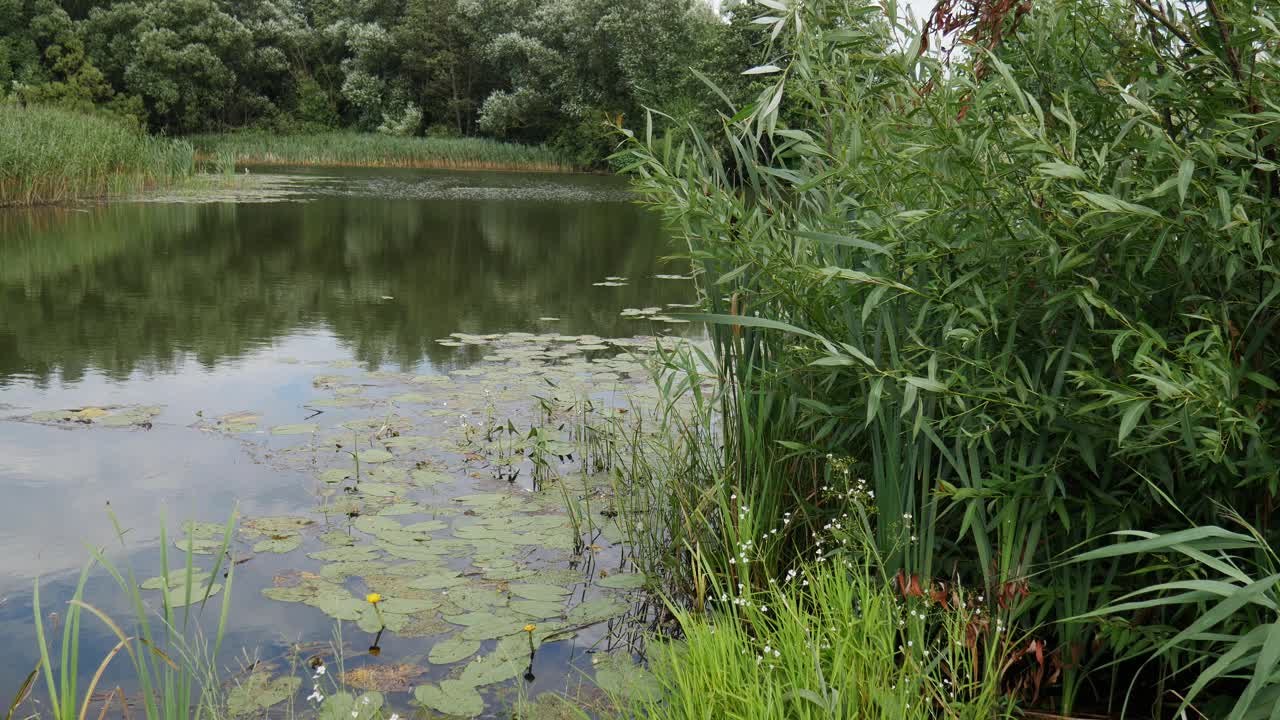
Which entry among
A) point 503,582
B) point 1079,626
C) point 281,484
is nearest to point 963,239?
point 1079,626

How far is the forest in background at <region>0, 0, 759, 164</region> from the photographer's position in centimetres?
3158

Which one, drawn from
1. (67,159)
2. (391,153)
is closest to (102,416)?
(67,159)

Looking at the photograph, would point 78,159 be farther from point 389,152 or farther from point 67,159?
point 389,152

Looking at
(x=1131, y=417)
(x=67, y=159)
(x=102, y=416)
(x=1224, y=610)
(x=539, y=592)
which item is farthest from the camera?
(x=67, y=159)

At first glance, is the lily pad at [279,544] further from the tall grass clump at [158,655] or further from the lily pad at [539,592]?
the lily pad at [539,592]

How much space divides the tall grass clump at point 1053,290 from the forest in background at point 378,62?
84.8ft

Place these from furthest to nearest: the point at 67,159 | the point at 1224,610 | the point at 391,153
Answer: the point at 391,153
the point at 67,159
the point at 1224,610

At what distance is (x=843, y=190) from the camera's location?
2.78 m

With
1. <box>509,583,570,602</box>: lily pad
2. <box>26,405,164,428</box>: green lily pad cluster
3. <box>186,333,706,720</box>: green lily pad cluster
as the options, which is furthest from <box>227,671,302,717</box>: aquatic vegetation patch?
<box>26,405,164,428</box>: green lily pad cluster

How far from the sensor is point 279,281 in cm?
919

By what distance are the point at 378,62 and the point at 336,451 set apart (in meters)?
36.3

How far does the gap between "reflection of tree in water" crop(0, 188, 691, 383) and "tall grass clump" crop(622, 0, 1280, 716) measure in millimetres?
4191

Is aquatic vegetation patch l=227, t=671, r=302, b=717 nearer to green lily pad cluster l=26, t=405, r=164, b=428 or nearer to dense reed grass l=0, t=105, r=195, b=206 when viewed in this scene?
green lily pad cluster l=26, t=405, r=164, b=428

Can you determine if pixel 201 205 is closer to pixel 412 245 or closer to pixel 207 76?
pixel 412 245
